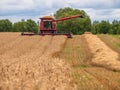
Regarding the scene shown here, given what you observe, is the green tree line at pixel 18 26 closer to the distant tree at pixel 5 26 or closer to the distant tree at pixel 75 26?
the distant tree at pixel 5 26

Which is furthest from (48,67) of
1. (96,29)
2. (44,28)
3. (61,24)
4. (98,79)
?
(96,29)

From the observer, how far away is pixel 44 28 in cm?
6325

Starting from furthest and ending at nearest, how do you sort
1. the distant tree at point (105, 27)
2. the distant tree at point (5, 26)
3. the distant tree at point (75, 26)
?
the distant tree at point (5, 26)
the distant tree at point (105, 27)
the distant tree at point (75, 26)

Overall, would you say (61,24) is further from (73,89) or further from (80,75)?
(73,89)

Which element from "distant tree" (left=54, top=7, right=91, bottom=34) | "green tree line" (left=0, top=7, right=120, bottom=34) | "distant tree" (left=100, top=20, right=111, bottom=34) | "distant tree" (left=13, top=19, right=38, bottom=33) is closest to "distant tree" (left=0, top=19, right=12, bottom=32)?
"green tree line" (left=0, top=7, right=120, bottom=34)

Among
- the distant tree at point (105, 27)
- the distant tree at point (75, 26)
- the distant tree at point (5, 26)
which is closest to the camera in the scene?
the distant tree at point (75, 26)

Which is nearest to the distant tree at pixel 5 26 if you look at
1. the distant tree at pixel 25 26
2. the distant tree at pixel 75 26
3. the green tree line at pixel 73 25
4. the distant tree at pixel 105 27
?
the green tree line at pixel 73 25

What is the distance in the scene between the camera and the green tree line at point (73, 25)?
369ft

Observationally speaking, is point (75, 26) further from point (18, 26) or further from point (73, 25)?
point (18, 26)

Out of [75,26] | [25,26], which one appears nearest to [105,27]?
[75,26]

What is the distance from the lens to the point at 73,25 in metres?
113

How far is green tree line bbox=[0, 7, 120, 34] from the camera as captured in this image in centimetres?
11238

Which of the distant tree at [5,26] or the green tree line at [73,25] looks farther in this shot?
the distant tree at [5,26]

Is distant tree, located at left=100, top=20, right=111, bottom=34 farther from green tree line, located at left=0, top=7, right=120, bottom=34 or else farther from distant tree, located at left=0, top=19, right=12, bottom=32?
distant tree, located at left=0, top=19, right=12, bottom=32
